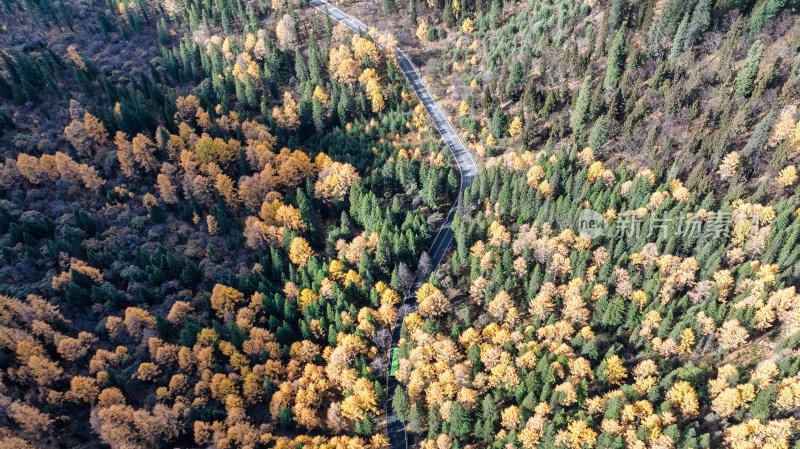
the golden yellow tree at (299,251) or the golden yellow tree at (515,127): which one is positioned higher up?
the golden yellow tree at (515,127)

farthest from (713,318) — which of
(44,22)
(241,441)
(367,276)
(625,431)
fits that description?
(44,22)

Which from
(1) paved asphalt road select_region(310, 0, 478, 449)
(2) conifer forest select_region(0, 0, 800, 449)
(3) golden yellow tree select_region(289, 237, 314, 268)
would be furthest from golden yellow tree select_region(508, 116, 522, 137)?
(3) golden yellow tree select_region(289, 237, 314, 268)

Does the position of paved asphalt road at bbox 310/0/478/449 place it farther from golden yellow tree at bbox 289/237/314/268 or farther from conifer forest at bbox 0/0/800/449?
golden yellow tree at bbox 289/237/314/268

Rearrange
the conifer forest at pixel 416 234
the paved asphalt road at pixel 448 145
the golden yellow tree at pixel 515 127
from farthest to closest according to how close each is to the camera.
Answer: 1. the golden yellow tree at pixel 515 127
2. the paved asphalt road at pixel 448 145
3. the conifer forest at pixel 416 234

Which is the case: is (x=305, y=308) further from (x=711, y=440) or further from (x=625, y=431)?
(x=711, y=440)

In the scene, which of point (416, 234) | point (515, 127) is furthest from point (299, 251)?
point (515, 127)

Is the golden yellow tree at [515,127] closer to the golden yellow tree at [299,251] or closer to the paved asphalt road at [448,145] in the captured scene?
the paved asphalt road at [448,145]

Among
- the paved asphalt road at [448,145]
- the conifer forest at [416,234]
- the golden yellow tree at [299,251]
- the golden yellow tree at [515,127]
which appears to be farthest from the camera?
the golden yellow tree at [515,127]

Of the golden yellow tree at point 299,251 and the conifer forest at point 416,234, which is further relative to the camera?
the golden yellow tree at point 299,251

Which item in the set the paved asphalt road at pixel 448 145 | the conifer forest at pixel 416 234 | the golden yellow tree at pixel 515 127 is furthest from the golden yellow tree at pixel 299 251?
the golden yellow tree at pixel 515 127
